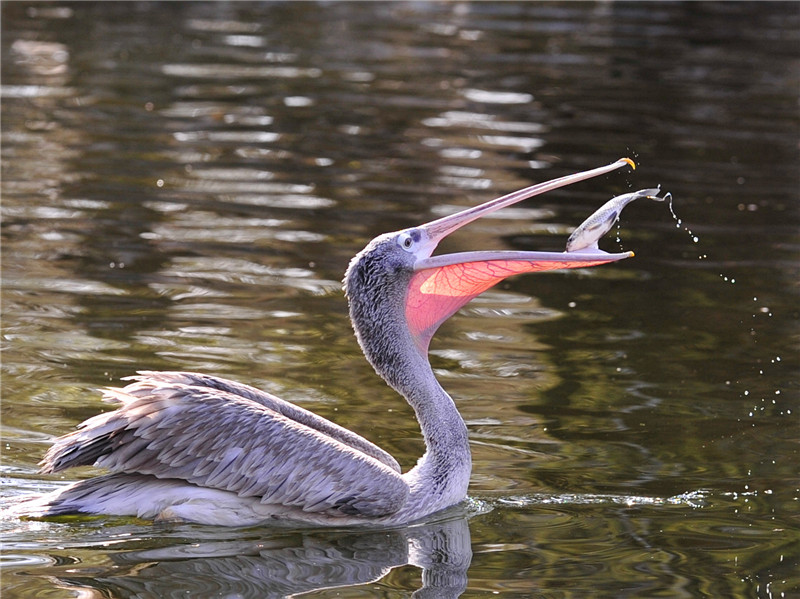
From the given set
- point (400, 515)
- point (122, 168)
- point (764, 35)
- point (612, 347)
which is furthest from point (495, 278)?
point (764, 35)

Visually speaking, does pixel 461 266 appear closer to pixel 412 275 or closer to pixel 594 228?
pixel 412 275

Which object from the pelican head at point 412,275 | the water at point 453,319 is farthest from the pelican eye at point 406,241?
the water at point 453,319

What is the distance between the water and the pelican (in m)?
0.09

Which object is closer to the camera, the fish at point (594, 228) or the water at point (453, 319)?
the water at point (453, 319)

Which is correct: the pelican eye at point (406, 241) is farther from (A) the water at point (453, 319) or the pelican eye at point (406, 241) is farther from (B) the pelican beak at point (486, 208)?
(A) the water at point (453, 319)

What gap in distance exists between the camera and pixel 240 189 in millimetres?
9836

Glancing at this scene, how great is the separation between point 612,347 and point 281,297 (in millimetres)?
1820

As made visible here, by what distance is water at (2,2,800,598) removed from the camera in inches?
176

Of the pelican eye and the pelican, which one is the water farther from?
the pelican eye

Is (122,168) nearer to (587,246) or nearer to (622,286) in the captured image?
(622,286)

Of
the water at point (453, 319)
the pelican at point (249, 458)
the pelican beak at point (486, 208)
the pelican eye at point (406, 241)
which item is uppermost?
the pelican beak at point (486, 208)

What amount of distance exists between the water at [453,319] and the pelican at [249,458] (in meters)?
0.09

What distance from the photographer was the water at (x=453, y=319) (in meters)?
4.48

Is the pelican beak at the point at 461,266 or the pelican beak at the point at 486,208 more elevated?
the pelican beak at the point at 486,208
